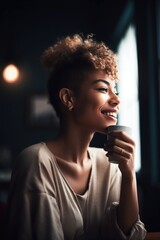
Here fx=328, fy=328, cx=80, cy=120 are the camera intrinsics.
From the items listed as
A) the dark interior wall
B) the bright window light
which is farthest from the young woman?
the dark interior wall

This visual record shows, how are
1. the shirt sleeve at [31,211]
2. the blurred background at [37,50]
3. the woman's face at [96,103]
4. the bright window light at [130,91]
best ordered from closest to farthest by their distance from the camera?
the shirt sleeve at [31,211] < the woman's face at [96,103] < the bright window light at [130,91] < the blurred background at [37,50]

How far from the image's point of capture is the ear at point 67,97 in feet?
2.78

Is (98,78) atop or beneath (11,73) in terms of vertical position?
beneath

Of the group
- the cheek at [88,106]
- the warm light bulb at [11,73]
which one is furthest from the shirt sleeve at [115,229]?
the warm light bulb at [11,73]

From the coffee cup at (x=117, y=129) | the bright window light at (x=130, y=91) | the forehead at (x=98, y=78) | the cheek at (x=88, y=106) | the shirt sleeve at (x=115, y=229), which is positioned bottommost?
the shirt sleeve at (x=115, y=229)

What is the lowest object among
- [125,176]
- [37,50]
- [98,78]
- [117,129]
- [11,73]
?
[125,176]

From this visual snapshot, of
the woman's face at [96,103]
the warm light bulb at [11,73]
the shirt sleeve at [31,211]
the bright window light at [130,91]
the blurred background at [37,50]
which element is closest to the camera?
the shirt sleeve at [31,211]

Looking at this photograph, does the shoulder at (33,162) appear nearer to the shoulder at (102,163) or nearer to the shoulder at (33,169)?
the shoulder at (33,169)

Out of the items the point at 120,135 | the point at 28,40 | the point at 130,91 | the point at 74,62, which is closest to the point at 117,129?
the point at 120,135

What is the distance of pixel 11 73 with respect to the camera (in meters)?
3.27

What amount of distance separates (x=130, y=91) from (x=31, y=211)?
153 cm

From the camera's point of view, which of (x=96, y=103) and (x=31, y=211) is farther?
(x=96, y=103)

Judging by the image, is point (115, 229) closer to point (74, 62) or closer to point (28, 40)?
point (74, 62)

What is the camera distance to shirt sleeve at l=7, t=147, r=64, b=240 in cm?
69
